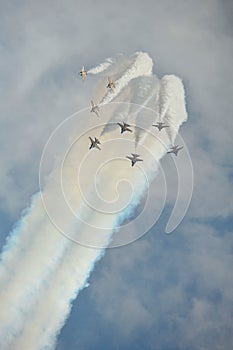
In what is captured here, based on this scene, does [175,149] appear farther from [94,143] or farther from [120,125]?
[94,143]

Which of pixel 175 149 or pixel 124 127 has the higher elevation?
pixel 175 149

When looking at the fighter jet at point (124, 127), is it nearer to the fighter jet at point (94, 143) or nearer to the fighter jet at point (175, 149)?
the fighter jet at point (94, 143)

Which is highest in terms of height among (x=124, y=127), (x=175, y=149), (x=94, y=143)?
(x=175, y=149)

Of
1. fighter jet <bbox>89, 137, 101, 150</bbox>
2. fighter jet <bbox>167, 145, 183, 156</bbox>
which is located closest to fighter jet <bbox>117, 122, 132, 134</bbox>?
fighter jet <bbox>89, 137, 101, 150</bbox>

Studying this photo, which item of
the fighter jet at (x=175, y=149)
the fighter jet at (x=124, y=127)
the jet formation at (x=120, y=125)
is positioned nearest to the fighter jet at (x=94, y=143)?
the jet formation at (x=120, y=125)

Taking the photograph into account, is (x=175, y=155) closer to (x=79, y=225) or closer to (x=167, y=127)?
(x=167, y=127)

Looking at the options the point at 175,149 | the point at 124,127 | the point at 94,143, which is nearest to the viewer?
the point at 124,127

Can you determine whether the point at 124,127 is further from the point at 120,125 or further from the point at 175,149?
the point at 175,149

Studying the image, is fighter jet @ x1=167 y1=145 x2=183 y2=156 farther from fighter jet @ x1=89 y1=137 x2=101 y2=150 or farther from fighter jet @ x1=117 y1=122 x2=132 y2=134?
fighter jet @ x1=89 y1=137 x2=101 y2=150

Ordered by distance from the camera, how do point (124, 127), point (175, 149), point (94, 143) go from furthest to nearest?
point (175, 149) → point (94, 143) → point (124, 127)

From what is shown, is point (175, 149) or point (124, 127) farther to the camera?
point (175, 149)

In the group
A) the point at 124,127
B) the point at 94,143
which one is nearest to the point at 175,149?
the point at 124,127

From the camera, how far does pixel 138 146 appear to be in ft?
259

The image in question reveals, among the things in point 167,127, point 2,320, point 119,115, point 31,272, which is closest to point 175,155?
point 167,127
